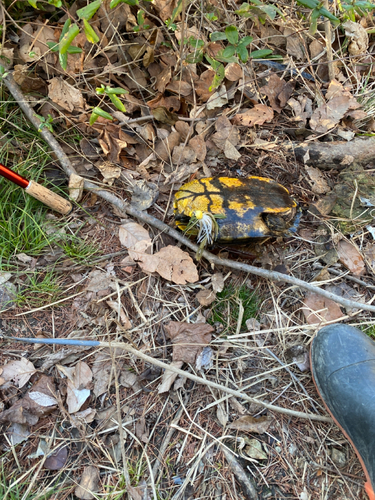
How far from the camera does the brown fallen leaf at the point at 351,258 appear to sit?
210 cm

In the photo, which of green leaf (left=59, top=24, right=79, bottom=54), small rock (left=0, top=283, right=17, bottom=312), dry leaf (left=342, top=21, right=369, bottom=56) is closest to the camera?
green leaf (left=59, top=24, right=79, bottom=54)

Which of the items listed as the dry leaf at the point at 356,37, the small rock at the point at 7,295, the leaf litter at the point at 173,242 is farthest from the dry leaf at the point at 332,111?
the small rock at the point at 7,295

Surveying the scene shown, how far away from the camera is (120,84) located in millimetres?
2135

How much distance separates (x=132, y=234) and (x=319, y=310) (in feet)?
4.07

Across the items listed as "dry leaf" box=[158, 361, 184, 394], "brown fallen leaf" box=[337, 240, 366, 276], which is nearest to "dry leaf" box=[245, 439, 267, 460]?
"dry leaf" box=[158, 361, 184, 394]

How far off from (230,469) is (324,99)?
2.41 m

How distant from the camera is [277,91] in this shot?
231 cm

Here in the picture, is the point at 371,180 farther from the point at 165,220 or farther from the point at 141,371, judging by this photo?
the point at 141,371

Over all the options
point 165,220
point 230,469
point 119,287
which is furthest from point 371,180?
point 230,469

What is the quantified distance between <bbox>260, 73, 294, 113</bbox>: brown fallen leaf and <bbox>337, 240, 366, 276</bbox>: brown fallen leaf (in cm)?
103

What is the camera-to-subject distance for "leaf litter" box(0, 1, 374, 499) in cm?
175

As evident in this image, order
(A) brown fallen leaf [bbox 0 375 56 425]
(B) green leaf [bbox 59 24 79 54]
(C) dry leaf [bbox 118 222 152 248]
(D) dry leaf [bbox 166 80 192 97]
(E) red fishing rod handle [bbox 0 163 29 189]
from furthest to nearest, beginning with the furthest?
(D) dry leaf [bbox 166 80 192 97]
(C) dry leaf [bbox 118 222 152 248]
(E) red fishing rod handle [bbox 0 163 29 189]
(A) brown fallen leaf [bbox 0 375 56 425]
(B) green leaf [bbox 59 24 79 54]

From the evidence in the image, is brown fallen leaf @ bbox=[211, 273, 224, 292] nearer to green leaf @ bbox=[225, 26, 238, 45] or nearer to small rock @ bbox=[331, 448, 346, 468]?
small rock @ bbox=[331, 448, 346, 468]

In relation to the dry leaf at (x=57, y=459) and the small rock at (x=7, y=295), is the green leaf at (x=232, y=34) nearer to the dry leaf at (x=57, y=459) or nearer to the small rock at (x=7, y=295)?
the small rock at (x=7, y=295)
